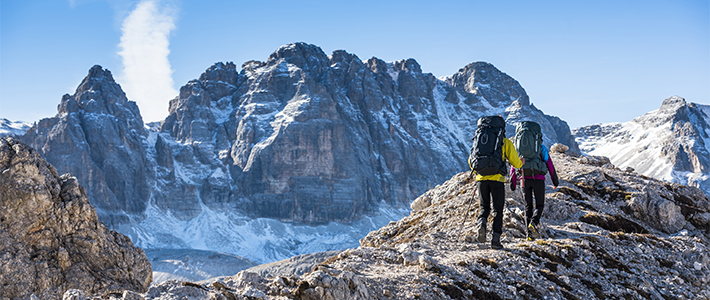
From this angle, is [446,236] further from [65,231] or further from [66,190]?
[66,190]

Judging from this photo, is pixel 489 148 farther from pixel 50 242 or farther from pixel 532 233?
pixel 50 242

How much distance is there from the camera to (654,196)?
25.2 metres

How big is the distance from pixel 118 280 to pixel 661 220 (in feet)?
81.9

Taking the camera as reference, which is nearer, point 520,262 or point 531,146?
point 520,262

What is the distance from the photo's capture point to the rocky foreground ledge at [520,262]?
1064cm

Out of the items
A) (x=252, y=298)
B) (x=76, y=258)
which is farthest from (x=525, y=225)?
(x=76, y=258)

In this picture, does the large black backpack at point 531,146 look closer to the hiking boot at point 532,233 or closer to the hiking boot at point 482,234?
the hiking boot at point 532,233

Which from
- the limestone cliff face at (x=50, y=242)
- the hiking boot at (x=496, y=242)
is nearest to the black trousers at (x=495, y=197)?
the hiking boot at (x=496, y=242)

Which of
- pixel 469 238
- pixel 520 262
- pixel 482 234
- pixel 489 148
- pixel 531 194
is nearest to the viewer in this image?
pixel 520 262

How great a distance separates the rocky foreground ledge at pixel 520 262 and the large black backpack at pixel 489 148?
8.07 feet

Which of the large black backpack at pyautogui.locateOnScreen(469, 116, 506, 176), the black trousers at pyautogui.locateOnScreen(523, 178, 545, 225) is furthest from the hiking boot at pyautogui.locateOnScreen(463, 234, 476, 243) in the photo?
the black trousers at pyautogui.locateOnScreen(523, 178, 545, 225)

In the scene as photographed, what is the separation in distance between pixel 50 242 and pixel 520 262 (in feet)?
65.6

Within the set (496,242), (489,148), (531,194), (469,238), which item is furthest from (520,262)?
(531,194)

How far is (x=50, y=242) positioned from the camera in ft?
74.3
